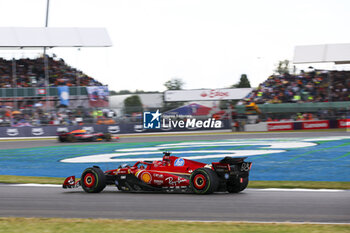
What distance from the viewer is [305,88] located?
1554 inches

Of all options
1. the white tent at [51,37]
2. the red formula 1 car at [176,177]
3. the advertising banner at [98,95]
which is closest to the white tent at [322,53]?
the white tent at [51,37]

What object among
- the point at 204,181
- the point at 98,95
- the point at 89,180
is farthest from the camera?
the point at 98,95

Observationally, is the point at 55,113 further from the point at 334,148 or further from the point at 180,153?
the point at 334,148

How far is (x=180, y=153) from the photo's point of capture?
20.2 m

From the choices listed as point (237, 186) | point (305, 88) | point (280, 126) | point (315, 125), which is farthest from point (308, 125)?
point (237, 186)

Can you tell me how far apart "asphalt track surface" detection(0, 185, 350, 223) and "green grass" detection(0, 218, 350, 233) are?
536mm

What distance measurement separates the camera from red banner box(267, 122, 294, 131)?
34.2 metres

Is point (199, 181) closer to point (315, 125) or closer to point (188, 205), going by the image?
point (188, 205)

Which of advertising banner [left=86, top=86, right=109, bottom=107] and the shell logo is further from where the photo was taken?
advertising banner [left=86, top=86, right=109, bottom=107]

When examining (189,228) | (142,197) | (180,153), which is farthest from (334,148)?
(189,228)

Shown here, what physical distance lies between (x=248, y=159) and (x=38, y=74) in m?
27.9

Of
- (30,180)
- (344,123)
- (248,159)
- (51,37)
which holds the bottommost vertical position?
(30,180)

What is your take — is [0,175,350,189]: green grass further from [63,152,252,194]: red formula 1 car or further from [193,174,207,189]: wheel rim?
[193,174,207,189]: wheel rim

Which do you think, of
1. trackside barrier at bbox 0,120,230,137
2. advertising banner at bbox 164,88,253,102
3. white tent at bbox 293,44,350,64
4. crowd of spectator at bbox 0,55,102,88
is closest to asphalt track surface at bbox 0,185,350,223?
trackside barrier at bbox 0,120,230,137
